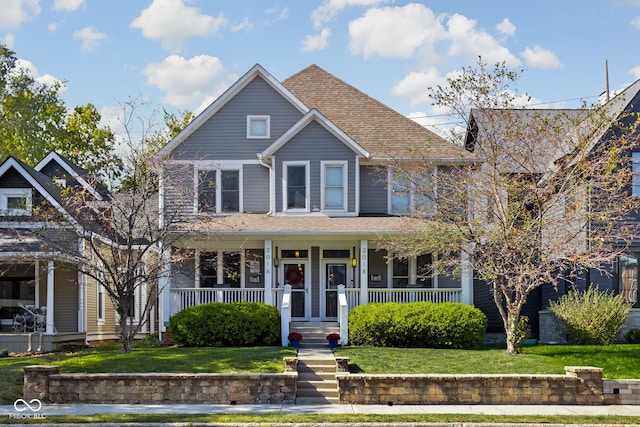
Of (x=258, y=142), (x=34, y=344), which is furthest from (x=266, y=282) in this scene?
(x=34, y=344)

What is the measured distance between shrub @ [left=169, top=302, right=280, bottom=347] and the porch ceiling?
2.34 metres

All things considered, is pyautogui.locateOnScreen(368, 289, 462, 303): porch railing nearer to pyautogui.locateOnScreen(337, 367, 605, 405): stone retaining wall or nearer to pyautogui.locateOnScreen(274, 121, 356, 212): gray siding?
pyautogui.locateOnScreen(274, 121, 356, 212): gray siding

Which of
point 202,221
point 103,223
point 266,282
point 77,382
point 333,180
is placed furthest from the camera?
point 333,180

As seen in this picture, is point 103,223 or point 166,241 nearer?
point 103,223

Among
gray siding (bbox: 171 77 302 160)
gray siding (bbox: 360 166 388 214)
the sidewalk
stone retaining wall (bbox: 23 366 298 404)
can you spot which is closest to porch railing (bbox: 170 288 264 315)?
gray siding (bbox: 171 77 302 160)

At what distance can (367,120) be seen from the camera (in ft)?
86.0

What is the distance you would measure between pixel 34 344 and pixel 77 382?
7288 millimetres

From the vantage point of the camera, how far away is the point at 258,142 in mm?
24234

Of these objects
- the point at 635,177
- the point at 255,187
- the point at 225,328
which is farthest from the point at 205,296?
the point at 635,177

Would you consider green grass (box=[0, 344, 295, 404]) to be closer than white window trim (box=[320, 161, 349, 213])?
Yes

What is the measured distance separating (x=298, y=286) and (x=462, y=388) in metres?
9.40

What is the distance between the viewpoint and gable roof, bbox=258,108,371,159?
2322 cm

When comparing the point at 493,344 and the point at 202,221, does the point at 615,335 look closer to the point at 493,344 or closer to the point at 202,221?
the point at 493,344

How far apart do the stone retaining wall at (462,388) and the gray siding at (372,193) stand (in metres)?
9.56
